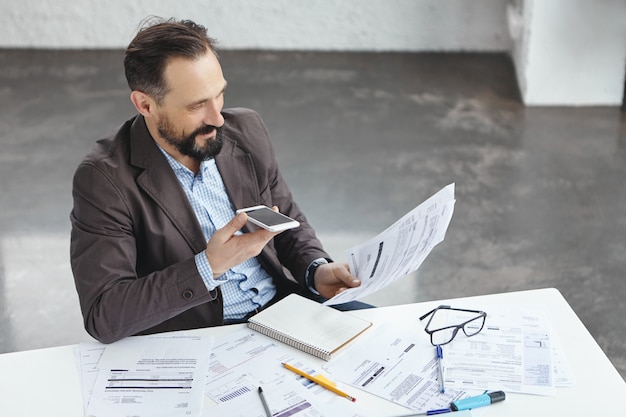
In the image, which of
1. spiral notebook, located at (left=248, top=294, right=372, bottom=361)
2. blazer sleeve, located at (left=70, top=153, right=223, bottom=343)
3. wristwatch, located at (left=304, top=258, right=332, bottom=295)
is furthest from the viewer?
wristwatch, located at (left=304, top=258, right=332, bottom=295)

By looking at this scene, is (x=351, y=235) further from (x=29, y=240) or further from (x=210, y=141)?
(x=210, y=141)

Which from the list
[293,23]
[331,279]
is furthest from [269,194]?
[293,23]

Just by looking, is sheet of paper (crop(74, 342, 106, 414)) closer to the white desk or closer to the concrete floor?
the white desk

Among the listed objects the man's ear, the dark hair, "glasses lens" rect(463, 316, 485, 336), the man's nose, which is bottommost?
"glasses lens" rect(463, 316, 485, 336)

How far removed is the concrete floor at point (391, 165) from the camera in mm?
3701

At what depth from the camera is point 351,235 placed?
4102mm

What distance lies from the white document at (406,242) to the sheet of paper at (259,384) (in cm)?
22

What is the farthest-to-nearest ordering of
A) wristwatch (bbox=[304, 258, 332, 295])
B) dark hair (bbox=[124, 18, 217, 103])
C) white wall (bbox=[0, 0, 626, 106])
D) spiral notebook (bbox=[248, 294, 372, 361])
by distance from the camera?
white wall (bbox=[0, 0, 626, 106]) < wristwatch (bbox=[304, 258, 332, 295]) < dark hair (bbox=[124, 18, 217, 103]) < spiral notebook (bbox=[248, 294, 372, 361])

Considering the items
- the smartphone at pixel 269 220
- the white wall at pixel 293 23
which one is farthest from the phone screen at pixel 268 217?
the white wall at pixel 293 23

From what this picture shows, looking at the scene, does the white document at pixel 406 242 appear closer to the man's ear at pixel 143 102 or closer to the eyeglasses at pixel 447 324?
the eyeglasses at pixel 447 324

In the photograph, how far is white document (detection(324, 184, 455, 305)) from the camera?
1881mm

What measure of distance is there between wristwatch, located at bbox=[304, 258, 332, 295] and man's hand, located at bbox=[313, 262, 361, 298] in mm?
18

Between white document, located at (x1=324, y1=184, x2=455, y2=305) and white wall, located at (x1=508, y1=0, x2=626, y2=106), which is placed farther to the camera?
white wall, located at (x1=508, y1=0, x2=626, y2=106)

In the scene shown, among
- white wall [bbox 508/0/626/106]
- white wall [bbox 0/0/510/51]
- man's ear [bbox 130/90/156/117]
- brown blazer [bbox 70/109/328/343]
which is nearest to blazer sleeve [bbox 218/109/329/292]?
brown blazer [bbox 70/109/328/343]
